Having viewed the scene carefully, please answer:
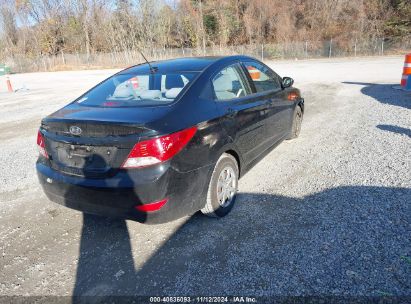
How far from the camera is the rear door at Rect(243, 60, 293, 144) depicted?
4270 millimetres

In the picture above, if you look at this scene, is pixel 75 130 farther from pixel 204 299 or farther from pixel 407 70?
pixel 407 70

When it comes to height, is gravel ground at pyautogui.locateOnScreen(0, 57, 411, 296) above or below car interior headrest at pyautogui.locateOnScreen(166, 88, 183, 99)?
below

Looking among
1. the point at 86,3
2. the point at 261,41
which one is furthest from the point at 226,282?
the point at 86,3

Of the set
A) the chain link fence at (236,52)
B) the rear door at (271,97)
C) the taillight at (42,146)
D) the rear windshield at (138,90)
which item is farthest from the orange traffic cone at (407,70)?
the chain link fence at (236,52)

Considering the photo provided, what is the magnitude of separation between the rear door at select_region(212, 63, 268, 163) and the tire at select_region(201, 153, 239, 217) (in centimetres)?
25

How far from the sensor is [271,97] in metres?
4.51

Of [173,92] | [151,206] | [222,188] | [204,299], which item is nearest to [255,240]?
[222,188]

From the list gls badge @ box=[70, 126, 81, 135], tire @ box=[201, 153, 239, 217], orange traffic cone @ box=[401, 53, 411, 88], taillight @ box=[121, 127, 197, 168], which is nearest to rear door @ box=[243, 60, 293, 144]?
tire @ box=[201, 153, 239, 217]

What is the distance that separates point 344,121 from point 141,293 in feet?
20.0

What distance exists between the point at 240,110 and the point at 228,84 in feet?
1.17

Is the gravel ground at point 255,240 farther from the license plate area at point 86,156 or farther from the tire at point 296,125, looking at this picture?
the license plate area at point 86,156

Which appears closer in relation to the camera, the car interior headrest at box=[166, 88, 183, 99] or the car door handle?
the car interior headrest at box=[166, 88, 183, 99]

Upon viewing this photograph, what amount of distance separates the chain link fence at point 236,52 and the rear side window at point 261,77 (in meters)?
31.6

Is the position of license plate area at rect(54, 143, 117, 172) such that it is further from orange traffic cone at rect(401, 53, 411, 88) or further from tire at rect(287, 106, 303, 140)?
orange traffic cone at rect(401, 53, 411, 88)
